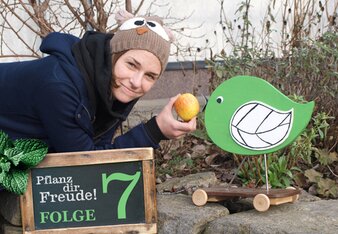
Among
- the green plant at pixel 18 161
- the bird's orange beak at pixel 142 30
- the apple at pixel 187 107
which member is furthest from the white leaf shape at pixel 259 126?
the green plant at pixel 18 161

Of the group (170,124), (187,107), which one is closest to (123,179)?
(170,124)

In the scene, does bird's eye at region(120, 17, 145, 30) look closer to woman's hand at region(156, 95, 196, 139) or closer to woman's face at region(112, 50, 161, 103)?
woman's face at region(112, 50, 161, 103)

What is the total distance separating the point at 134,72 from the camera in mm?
2986

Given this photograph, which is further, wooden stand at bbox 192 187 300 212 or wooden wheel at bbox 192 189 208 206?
wooden wheel at bbox 192 189 208 206

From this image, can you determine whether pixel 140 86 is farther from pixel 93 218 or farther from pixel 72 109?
pixel 93 218

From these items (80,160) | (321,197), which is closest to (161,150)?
(321,197)

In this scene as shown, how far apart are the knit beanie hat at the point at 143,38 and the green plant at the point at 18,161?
525mm

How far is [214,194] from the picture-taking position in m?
3.05

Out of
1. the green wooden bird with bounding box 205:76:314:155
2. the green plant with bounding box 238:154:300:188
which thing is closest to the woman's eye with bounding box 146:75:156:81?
the green wooden bird with bounding box 205:76:314:155

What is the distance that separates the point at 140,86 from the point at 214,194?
0.56 metres

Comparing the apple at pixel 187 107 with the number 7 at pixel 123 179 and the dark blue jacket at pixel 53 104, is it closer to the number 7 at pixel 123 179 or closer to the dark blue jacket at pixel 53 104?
the dark blue jacket at pixel 53 104

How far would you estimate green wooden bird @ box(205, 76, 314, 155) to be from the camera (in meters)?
2.96

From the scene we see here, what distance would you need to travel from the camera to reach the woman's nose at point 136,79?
2.97m

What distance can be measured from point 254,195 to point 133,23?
2.92 ft
